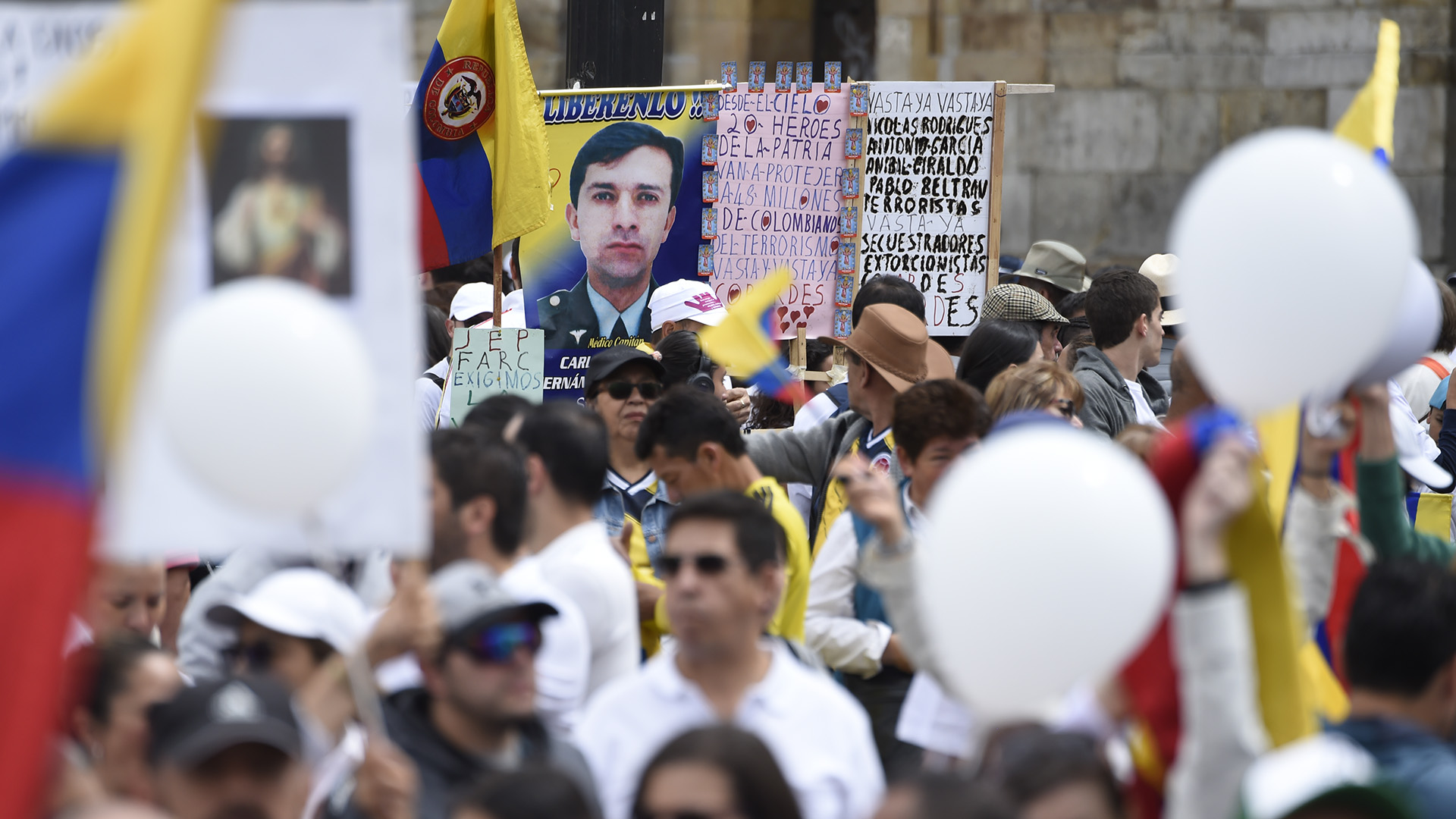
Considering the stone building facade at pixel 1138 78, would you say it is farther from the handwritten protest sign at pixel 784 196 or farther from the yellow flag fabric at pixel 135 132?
the yellow flag fabric at pixel 135 132

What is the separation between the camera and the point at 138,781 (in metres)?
3.13

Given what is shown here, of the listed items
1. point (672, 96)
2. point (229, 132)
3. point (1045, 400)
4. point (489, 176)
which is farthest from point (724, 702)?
point (672, 96)

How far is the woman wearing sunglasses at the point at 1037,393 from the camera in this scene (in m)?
5.14

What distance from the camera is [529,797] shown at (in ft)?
8.80

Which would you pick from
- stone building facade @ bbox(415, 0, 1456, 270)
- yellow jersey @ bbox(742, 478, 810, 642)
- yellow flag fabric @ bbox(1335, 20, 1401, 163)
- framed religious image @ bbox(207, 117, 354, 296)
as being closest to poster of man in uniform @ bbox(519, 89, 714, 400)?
yellow jersey @ bbox(742, 478, 810, 642)

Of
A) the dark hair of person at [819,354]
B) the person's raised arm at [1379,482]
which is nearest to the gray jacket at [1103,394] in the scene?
the dark hair of person at [819,354]

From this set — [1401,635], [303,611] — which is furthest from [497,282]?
[1401,635]

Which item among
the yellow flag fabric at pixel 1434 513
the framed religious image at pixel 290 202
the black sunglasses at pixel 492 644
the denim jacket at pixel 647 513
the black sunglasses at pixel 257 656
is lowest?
the yellow flag fabric at pixel 1434 513

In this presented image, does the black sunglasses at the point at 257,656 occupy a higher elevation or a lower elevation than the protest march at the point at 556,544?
lower

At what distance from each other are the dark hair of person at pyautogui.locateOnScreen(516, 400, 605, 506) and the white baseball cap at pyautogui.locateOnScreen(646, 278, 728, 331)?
2976 mm

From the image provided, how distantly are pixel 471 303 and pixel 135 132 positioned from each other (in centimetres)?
615

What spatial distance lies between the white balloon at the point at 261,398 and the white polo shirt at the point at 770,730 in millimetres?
932

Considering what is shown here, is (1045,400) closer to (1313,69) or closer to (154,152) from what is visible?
(154,152)

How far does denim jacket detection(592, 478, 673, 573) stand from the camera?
5.19 m
